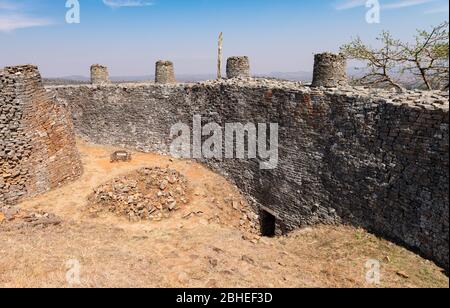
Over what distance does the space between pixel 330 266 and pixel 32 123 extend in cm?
1191

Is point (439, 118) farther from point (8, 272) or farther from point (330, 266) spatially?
point (8, 272)

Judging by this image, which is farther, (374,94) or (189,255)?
(374,94)

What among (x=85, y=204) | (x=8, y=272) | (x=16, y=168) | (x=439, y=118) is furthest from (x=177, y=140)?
(x=439, y=118)

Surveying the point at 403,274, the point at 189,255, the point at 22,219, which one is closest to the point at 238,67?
the point at 189,255

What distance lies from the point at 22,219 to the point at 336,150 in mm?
10381

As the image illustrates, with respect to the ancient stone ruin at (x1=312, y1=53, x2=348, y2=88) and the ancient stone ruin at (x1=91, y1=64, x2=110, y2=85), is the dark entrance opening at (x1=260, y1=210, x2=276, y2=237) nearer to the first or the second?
the ancient stone ruin at (x1=312, y1=53, x2=348, y2=88)

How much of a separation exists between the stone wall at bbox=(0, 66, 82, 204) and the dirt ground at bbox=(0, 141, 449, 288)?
0.89 m

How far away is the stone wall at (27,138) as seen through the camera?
13.3 m

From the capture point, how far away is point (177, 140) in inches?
690

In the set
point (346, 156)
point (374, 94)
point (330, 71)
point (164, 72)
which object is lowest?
point (346, 156)

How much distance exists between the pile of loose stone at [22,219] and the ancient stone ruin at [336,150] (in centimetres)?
269

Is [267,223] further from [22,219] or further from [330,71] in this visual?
[22,219]

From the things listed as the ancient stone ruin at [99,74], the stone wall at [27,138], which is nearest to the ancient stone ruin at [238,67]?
the stone wall at [27,138]

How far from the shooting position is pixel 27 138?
1369 cm
